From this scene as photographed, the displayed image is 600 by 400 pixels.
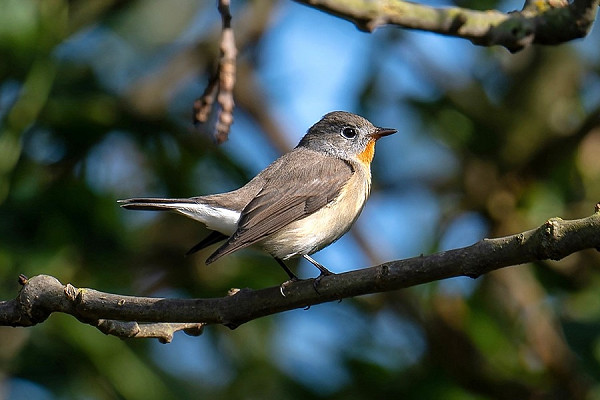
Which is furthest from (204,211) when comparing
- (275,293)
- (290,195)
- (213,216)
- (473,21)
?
(473,21)

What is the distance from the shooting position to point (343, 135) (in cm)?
601

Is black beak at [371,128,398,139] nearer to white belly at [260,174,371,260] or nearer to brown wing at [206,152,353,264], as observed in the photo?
brown wing at [206,152,353,264]

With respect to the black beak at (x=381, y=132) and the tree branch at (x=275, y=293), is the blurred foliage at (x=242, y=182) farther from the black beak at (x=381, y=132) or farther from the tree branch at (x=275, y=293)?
the tree branch at (x=275, y=293)

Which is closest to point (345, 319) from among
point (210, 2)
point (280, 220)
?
point (280, 220)

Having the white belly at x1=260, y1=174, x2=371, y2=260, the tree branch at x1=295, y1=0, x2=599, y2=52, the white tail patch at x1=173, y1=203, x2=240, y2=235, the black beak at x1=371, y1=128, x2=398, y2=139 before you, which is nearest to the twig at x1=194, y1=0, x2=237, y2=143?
the tree branch at x1=295, y1=0, x2=599, y2=52

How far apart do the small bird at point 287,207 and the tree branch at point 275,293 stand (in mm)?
848

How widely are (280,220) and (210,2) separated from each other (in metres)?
2.81

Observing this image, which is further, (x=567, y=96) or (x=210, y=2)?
(x=210, y=2)

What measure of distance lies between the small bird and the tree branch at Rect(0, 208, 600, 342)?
0.85m

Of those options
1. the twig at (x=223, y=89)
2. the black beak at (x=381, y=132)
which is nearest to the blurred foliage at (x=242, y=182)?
the black beak at (x=381, y=132)

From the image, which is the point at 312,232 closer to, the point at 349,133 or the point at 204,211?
the point at 204,211

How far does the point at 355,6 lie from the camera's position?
397 cm

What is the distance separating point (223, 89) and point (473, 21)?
1.22 meters

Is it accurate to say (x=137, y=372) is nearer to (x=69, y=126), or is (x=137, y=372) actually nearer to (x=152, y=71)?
(x=69, y=126)
